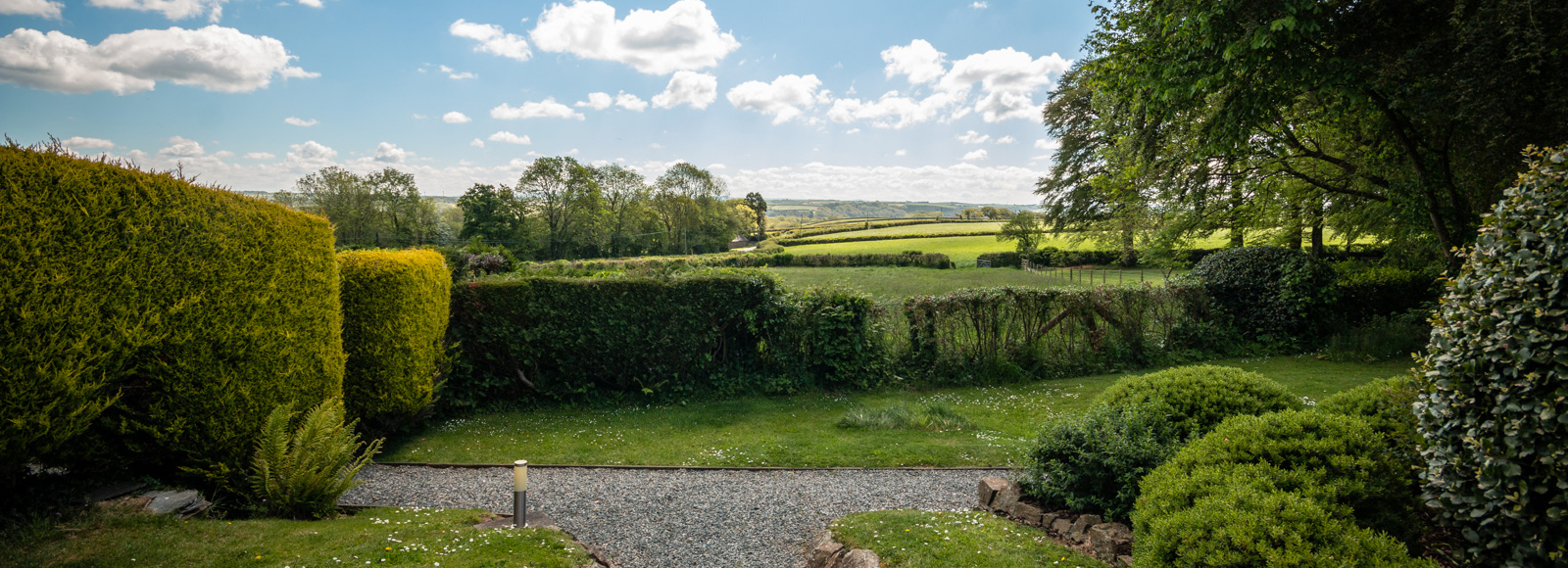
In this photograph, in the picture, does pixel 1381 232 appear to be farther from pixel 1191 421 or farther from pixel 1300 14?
pixel 1191 421

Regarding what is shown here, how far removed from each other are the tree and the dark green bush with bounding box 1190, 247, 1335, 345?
78.4ft

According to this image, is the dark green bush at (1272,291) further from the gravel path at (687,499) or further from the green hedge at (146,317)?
the green hedge at (146,317)

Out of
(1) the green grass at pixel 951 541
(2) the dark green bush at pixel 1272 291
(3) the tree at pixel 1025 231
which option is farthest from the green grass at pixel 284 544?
(3) the tree at pixel 1025 231

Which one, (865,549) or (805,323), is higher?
(805,323)

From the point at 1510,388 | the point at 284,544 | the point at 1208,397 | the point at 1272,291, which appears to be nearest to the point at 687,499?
the point at 284,544

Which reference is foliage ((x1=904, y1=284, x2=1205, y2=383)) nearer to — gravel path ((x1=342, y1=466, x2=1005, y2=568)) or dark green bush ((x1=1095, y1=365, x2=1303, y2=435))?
gravel path ((x1=342, y1=466, x2=1005, y2=568))

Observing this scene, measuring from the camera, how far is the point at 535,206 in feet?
116

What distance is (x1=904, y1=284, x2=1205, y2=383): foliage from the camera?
36.9ft

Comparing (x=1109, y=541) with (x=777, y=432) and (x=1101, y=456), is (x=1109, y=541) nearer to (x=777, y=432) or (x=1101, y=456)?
(x=1101, y=456)

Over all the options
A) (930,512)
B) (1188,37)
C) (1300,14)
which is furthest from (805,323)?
(1300,14)

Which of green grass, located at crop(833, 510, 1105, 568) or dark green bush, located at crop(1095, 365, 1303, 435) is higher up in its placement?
dark green bush, located at crop(1095, 365, 1303, 435)

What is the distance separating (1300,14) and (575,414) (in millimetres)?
11673

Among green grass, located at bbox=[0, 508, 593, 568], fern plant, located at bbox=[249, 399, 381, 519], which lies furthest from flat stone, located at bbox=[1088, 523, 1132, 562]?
fern plant, located at bbox=[249, 399, 381, 519]

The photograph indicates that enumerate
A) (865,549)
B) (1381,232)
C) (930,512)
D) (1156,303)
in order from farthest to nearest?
(1381,232) → (1156,303) → (930,512) → (865,549)
